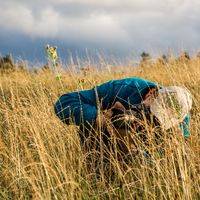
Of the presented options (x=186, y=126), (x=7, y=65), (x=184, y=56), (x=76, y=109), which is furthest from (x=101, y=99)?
(x=7, y=65)

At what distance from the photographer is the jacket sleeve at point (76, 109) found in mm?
3713

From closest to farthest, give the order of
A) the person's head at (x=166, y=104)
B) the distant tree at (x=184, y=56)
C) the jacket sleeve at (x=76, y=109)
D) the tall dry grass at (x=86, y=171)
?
1. the tall dry grass at (x=86, y=171)
2. the person's head at (x=166, y=104)
3. the jacket sleeve at (x=76, y=109)
4. the distant tree at (x=184, y=56)

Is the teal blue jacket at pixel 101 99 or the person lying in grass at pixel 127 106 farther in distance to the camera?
the teal blue jacket at pixel 101 99

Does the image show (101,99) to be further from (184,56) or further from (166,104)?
(184,56)

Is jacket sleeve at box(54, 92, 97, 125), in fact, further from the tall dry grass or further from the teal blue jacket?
the tall dry grass

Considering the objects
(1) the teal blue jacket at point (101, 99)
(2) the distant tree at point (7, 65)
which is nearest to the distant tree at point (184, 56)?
(2) the distant tree at point (7, 65)

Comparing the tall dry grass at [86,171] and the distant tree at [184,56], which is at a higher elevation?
the distant tree at [184,56]

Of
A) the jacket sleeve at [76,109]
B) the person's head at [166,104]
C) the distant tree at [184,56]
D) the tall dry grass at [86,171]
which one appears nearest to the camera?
the tall dry grass at [86,171]

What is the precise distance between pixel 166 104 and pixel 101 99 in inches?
20.4

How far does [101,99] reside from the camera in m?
3.70

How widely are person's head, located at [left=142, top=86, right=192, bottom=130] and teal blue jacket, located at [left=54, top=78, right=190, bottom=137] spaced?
0.42ft

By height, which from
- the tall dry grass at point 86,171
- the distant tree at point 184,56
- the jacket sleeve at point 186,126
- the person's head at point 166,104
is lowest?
the tall dry grass at point 86,171

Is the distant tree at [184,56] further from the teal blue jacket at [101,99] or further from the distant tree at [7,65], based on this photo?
the teal blue jacket at [101,99]

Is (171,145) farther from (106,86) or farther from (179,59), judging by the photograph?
(179,59)
